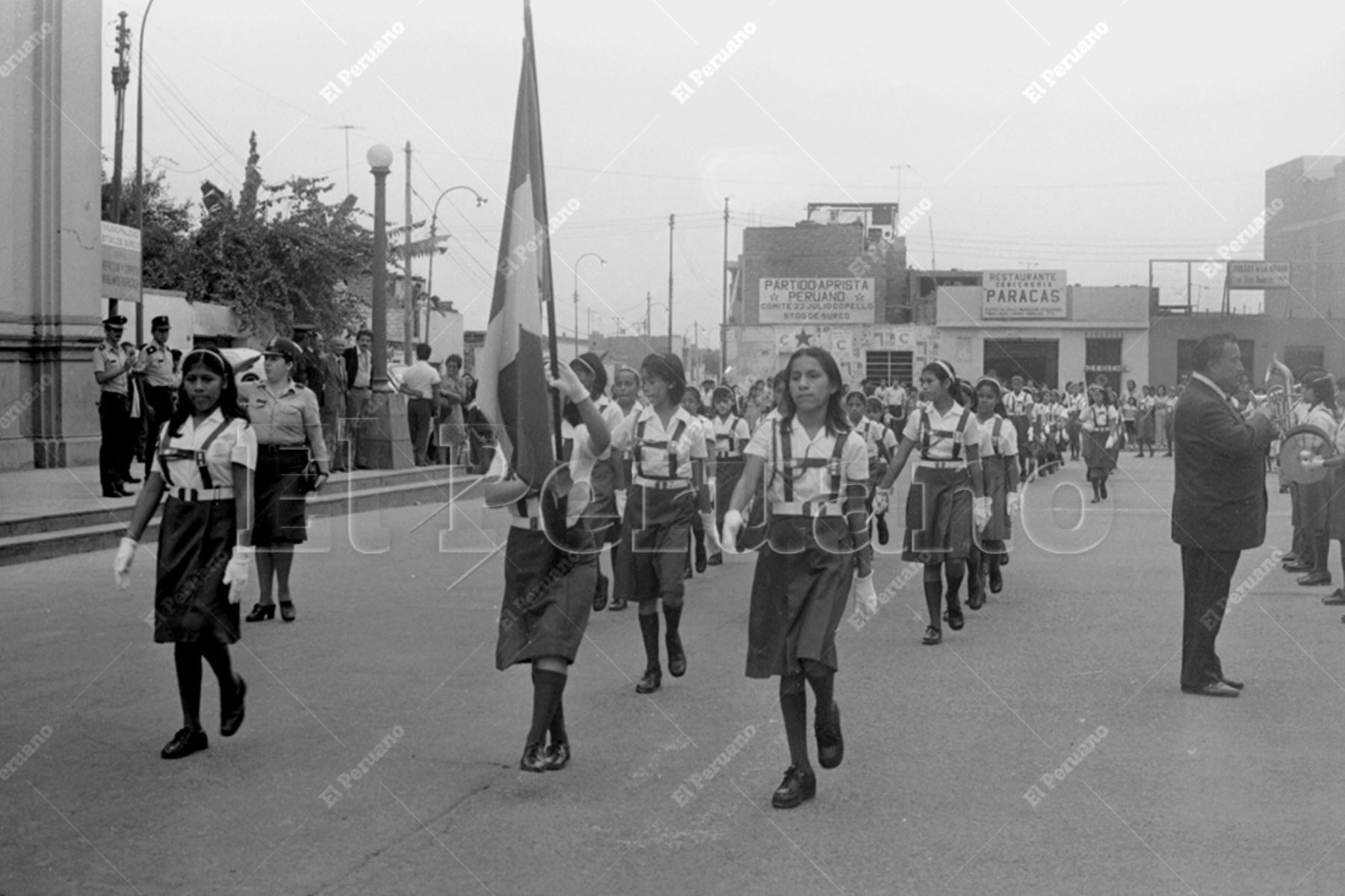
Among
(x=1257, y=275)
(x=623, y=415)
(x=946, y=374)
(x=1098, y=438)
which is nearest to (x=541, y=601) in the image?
(x=623, y=415)

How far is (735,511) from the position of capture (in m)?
5.46

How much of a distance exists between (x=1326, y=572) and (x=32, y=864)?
10.1 metres

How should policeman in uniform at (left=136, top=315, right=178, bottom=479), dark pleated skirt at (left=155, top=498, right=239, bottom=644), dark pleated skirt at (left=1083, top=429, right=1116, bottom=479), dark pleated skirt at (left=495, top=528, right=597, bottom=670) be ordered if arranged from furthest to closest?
dark pleated skirt at (left=1083, top=429, right=1116, bottom=479) < policeman in uniform at (left=136, top=315, right=178, bottom=479) < dark pleated skirt at (left=155, top=498, right=239, bottom=644) < dark pleated skirt at (left=495, top=528, right=597, bottom=670)

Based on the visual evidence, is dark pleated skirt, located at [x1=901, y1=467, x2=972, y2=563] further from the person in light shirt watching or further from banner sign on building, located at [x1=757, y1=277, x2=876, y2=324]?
banner sign on building, located at [x1=757, y1=277, x2=876, y2=324]

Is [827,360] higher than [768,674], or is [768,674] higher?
[827,360]

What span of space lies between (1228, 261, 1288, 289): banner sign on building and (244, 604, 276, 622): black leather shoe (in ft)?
166

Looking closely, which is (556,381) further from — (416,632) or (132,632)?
(132,632)

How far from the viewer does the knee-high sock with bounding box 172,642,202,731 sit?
5871 mm

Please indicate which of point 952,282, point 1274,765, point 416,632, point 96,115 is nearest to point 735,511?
point 1274,765

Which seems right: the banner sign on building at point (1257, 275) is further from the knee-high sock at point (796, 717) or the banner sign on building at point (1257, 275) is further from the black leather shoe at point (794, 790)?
the black leather shoe at point (794, 790)

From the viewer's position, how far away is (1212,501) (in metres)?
7.34

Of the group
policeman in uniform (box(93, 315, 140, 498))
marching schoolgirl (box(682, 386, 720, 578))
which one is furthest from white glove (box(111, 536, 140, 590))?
policeman in uniform (box(93, 315, 140, 498))

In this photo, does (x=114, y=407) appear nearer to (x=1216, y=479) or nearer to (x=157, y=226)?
(x=1216, y=479)

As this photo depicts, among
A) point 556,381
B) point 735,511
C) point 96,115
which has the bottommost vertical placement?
point 735,511
